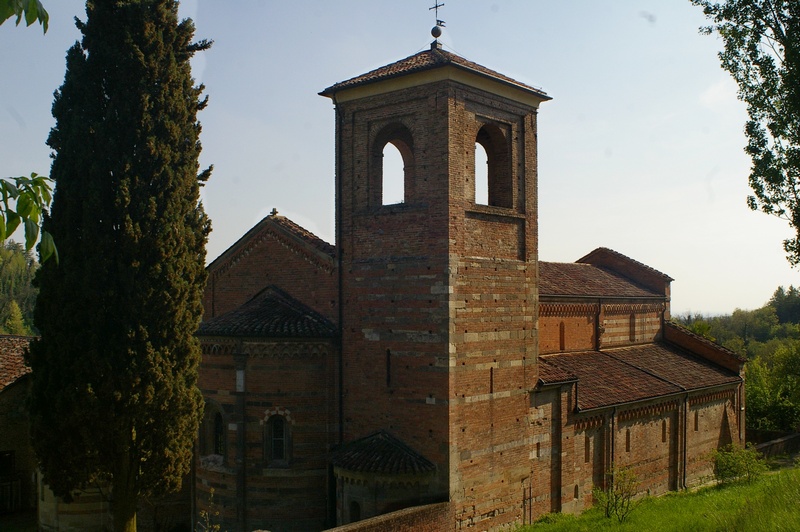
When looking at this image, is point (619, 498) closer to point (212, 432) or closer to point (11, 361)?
point (212, 432)

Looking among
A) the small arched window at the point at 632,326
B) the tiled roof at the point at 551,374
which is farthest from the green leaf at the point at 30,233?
the small arched window at the point at 632,326

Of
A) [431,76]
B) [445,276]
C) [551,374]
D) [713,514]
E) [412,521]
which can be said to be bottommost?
[412,521]

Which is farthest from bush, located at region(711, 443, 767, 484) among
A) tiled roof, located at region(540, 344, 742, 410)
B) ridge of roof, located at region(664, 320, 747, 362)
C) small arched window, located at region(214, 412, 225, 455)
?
small arched window, located at region(214, 412, 225, 455)

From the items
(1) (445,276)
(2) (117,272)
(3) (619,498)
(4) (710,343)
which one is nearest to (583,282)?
(4) (710,343)

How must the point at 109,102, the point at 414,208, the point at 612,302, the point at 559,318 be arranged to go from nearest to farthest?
the point at 109,102 → the point at 414,208 → the point at 559,318 → the point at 612,302

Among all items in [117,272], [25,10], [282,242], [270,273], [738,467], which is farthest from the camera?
[738,467]

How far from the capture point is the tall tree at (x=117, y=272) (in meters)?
12.0

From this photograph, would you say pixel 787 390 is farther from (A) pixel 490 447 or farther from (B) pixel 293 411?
(B) pixel 293 411

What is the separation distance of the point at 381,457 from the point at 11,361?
49.0 ft

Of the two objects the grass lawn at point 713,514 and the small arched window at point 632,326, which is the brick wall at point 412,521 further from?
the small arched window at point 632,326

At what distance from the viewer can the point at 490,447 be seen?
14469 mm

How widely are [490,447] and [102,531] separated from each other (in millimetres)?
9748

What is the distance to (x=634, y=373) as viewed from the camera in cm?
2106

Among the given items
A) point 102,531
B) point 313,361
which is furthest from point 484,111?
point 102,531
